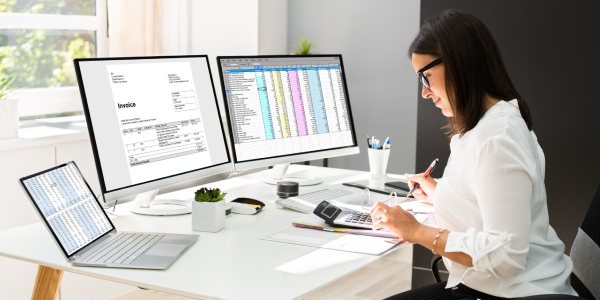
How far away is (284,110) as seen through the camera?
2846 mm

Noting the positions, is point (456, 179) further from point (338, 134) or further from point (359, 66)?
point (359, 66)

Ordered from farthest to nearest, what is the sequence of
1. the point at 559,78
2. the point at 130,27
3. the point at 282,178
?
the point at 130,27
the point at 559,78
the point at 282,178

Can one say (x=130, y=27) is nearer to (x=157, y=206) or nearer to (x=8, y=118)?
(x=8, y=118)

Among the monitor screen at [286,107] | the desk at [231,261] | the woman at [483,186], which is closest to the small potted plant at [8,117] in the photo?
the desk at [231,261]

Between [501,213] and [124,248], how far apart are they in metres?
0.94

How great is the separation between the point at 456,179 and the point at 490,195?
0.53 ft

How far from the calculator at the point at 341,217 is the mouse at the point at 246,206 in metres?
0.24

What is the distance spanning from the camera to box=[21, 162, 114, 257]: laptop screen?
1.86 meters

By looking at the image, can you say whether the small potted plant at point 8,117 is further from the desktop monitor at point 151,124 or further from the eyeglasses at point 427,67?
the eyeglasses at point 427,67

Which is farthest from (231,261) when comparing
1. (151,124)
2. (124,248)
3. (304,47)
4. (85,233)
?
(304,47)

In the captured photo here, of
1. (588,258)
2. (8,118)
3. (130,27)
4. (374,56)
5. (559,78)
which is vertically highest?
(130,27)

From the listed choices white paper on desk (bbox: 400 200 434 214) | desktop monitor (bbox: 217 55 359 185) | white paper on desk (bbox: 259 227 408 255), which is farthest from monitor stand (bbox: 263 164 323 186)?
white paper on desk (bbox: 259 227 408 255)

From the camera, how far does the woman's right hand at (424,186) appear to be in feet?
8.14

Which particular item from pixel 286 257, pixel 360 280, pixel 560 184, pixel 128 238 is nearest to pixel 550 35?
pixel 560 184
